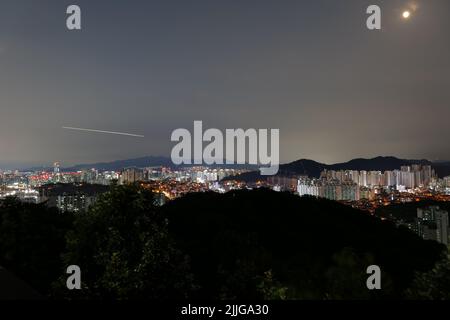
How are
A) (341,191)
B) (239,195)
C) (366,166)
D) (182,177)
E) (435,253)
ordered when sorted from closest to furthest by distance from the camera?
(435,253) < (182,177) < (239,195) < (341,191) < (366,166)

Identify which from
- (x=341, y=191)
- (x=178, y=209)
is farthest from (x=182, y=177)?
(x=341, y=191)

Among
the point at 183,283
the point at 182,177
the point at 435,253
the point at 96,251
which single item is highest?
the point at 182,177

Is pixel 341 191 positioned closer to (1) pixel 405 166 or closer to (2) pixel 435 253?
(1) pixel 405 166

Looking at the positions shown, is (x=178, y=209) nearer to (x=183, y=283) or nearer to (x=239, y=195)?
(x=239, y=195)

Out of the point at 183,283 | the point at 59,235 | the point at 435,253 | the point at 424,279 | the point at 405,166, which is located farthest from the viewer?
the point at 405,166

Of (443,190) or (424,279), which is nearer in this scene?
(424,279)

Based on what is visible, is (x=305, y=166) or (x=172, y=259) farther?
(x=305, y=166)

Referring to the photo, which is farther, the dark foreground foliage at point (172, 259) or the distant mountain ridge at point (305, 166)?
the distant mountain ridge at point (305, 166)

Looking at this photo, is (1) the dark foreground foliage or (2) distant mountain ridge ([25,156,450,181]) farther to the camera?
(2) distant mountain ridge ([25,156,450,181])

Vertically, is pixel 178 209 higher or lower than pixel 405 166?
lower

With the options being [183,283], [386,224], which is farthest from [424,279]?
[386,224]
